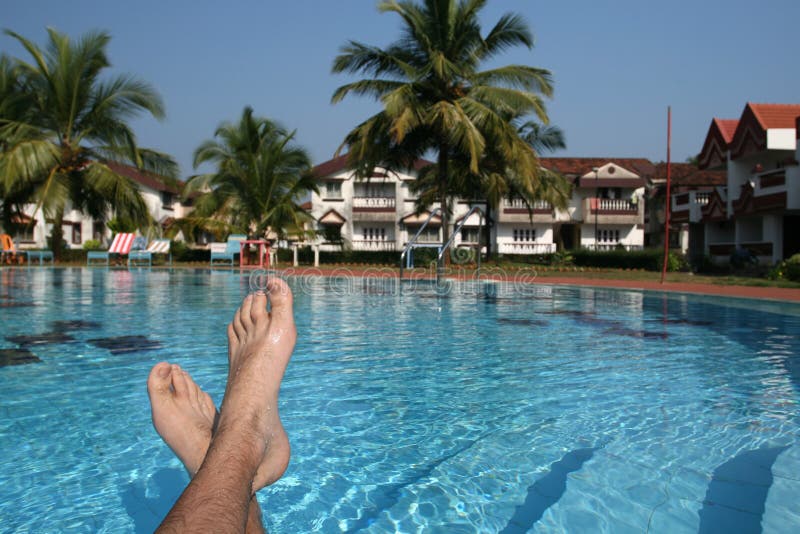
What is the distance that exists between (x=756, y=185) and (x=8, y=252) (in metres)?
26.4

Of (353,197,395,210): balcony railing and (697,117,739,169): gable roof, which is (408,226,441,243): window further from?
(697,117,739,169): gable roof

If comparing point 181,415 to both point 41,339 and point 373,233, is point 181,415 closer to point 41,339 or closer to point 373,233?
point 41,339

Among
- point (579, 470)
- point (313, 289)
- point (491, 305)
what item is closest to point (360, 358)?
point (579, 470)

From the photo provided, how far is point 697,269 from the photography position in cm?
2330

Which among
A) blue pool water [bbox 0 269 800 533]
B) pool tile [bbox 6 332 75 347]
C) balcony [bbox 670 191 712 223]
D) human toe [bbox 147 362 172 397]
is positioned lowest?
blue pool water [bbox 0 269 800 533]

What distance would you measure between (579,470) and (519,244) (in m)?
36.9

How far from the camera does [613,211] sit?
3900 cm

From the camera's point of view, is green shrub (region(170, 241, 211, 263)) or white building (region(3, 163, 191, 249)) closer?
green shrub (region(170, 241, 211, 263))

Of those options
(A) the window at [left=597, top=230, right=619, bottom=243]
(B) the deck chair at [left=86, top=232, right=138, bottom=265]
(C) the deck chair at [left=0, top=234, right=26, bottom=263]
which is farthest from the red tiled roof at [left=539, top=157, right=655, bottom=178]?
(C) the deck chair at [left=0, top=234, right=26, bottom=263]

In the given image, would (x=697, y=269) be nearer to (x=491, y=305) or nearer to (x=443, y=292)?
(x=443, y=292)

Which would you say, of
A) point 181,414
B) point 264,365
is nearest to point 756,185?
point 264,365

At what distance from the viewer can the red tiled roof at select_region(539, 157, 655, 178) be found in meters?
40.9

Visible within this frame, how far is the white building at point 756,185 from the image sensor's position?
21.6 m

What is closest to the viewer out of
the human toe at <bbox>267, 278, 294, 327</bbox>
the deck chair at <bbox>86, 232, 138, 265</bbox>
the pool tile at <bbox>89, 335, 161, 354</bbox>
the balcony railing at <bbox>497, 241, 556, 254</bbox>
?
the human toe at <bbox>267, 278, 294, 327</bbox>
